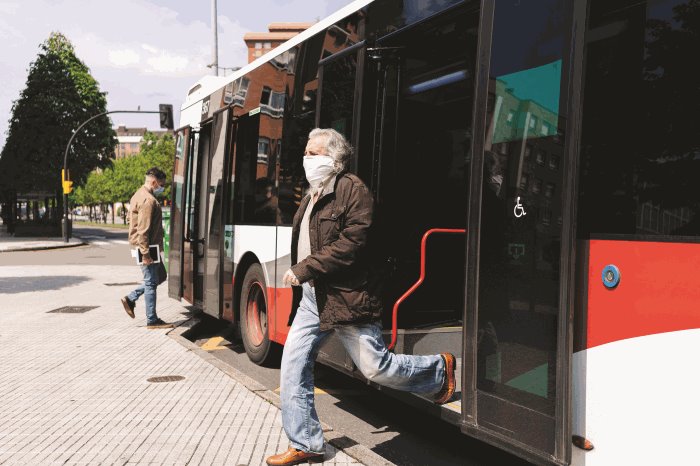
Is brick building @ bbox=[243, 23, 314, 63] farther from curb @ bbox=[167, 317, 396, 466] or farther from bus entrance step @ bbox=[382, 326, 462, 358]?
bus entrance step @ bbox=[382, 326, 462, 358]

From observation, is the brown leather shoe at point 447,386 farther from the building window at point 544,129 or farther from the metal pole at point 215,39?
the metal pole at point 215,39

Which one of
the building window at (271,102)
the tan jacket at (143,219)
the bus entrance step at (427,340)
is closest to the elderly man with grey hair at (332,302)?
the bus entrance step at (427,340)

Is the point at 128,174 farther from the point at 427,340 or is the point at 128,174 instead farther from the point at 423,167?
the point at 427,340

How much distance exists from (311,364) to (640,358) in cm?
207

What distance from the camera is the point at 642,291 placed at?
3059 mm

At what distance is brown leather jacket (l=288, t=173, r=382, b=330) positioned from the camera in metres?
4.11

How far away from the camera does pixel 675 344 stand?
292 cm

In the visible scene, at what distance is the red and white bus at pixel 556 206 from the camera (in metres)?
2.97

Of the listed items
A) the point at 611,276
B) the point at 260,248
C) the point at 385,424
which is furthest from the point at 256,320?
the point at 611,276

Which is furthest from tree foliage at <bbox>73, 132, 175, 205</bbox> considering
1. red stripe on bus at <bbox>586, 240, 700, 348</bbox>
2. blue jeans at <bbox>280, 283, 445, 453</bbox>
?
red stripe on bus at <bbox>586, 240, 700, 348</bbox>

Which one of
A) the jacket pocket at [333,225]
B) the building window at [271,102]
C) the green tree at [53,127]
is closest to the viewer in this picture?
the jacket pocket at [333,225]

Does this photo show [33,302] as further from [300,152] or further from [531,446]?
[531,446]

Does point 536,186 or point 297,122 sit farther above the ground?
point 297,122

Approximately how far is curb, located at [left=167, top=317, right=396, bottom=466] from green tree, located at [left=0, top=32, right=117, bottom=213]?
140 ft
